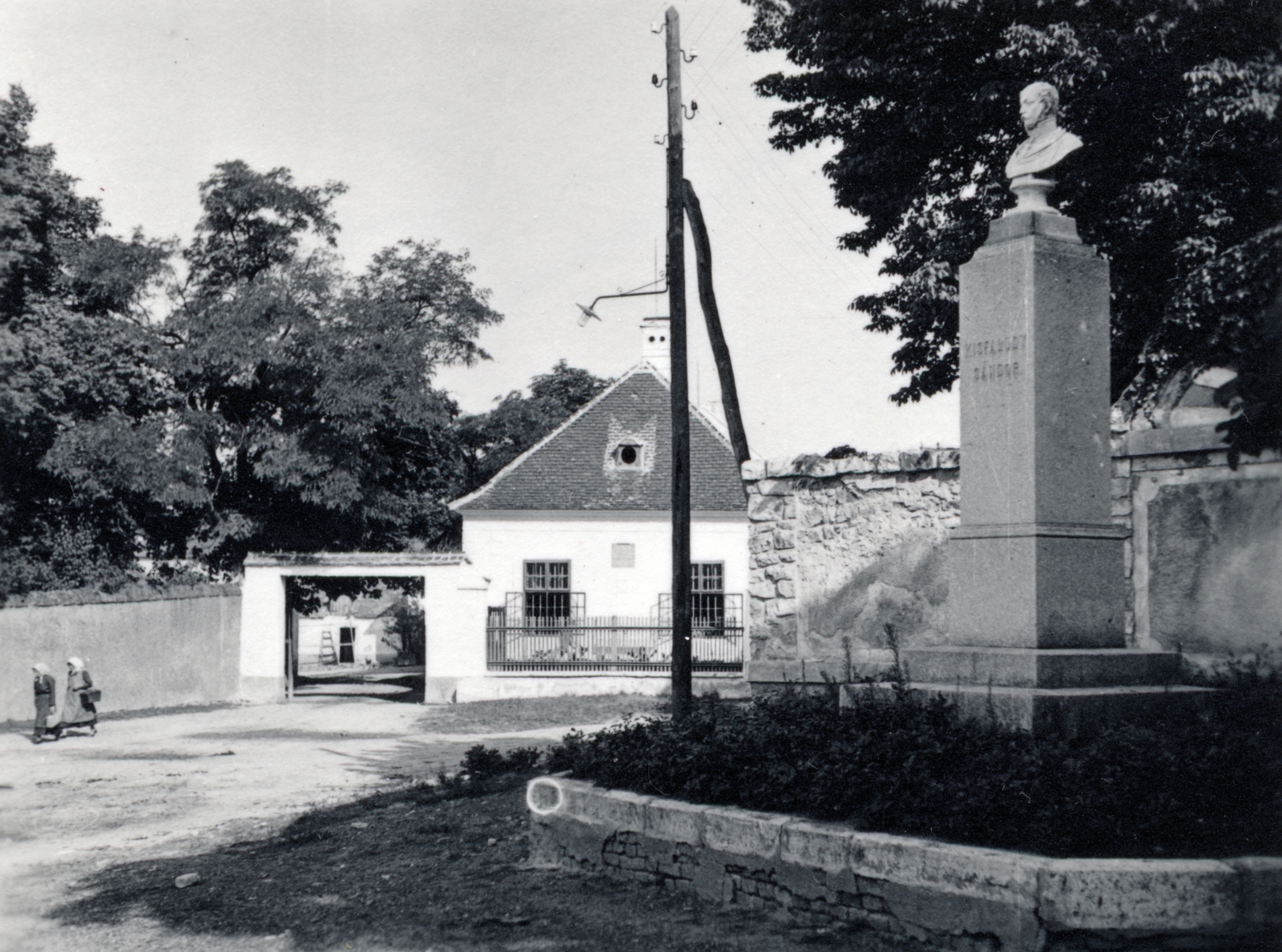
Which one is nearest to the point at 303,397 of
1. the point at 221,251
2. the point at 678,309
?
the point at 221,251

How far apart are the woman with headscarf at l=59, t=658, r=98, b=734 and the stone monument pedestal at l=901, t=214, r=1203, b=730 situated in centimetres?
1433

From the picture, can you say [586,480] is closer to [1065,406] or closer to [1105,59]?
[1105,59]

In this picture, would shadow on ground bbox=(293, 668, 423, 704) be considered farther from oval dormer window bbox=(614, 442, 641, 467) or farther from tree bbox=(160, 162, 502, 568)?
oval dormer window bbox=(614, 442, 641, 467)

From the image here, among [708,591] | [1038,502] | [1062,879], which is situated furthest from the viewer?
[708,591]

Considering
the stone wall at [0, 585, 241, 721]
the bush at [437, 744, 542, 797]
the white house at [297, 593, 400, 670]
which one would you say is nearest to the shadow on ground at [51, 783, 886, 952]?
the bush at [437, 744, 542, 797]

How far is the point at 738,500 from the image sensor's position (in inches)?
1287

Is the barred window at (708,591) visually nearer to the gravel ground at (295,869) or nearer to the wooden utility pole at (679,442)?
the wooden utility pole at (679,442)

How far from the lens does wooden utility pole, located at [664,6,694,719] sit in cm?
1511

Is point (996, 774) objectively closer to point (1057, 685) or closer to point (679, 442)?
point (1057, 685)

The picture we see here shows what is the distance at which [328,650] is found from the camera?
207ft

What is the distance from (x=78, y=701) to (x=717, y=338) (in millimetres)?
10231

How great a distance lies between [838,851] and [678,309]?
34.1ft

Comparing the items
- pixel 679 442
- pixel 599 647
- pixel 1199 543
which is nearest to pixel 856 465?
pixel 679 442

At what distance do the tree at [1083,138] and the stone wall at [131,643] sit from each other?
13.4m
